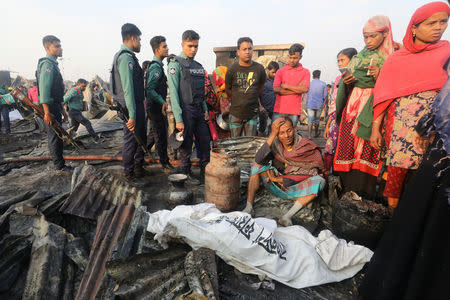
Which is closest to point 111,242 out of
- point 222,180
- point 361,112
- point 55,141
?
point 222,180

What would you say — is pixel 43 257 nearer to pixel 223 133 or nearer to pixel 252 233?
pixel 252 233

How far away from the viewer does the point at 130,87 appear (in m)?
3.71

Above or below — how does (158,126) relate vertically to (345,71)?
below

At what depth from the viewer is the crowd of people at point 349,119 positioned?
1.45 meters

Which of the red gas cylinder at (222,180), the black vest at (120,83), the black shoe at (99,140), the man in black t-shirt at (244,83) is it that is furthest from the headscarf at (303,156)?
the black shoe at (99,140)

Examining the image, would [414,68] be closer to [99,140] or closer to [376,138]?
[376,138]

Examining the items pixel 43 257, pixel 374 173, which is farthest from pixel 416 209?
pixel 43 257

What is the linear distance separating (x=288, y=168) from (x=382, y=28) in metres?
2.04

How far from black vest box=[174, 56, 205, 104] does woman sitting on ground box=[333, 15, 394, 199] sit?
223cm

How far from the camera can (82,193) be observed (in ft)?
9.65

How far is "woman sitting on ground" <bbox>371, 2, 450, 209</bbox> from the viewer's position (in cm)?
189

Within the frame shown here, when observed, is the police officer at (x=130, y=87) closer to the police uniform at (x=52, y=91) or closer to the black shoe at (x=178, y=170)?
the black shoe at (x=178, y=170)

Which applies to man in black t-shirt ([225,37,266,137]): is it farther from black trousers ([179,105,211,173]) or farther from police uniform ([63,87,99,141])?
police uniform ([63,87,99,141])

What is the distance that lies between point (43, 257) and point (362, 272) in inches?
116
